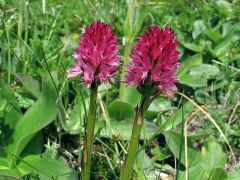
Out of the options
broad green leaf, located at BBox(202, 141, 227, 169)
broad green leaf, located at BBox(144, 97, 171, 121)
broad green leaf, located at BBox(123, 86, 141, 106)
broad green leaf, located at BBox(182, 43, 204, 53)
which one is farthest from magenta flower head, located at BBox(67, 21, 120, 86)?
broad green leaf, located at BBox(182, 43, 204, 53)

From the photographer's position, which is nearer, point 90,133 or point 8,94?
point 90,133

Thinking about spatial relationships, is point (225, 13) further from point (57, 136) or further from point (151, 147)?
point (57, 136)

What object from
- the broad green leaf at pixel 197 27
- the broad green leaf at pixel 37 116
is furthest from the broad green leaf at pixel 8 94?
the broad green leaf at pixel 197 27

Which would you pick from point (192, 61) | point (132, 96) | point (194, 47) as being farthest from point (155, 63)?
point (194, 47)

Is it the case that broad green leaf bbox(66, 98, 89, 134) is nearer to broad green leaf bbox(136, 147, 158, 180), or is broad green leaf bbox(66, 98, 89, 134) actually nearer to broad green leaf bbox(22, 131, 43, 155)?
broad green leaf bbox(22, 131, 43, 155)

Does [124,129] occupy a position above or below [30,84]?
below

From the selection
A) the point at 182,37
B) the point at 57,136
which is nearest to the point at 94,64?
the point at 57,136

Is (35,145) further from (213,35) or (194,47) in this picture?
(213,35)
